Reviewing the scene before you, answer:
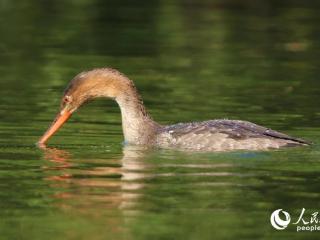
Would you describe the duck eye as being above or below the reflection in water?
above

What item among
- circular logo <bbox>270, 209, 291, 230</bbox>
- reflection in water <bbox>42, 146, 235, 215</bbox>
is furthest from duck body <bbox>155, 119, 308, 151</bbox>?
circular logo <bbox>270, 209, 291, 230</bbox>

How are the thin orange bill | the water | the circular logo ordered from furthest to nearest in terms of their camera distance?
the thin orange bill, the water, the circular logo

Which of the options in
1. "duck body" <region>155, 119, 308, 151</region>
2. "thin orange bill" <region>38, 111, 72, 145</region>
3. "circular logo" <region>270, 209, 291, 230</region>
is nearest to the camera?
"circular logo" <region>270, 209, 291, 230</region>

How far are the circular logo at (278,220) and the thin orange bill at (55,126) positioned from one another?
4268 millimetres

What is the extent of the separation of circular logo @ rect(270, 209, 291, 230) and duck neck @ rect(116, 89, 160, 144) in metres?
3.82

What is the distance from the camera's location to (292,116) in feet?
55.4

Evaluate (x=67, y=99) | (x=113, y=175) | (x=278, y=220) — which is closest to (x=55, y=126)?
(x=67, y=99)

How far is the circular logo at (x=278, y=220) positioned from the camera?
432 inches

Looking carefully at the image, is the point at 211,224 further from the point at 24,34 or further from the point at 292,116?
the point at 24,34

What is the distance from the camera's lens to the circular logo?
10961mm

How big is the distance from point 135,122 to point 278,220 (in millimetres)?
4225

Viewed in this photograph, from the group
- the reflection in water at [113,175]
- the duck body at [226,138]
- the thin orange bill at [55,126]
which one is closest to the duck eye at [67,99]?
the thin orange bill at [55,126]

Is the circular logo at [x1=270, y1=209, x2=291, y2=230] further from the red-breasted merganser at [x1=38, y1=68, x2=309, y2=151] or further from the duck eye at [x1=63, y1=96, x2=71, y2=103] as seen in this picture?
the duck eye at [x1=63, y1=96, x2=71, y2=103]

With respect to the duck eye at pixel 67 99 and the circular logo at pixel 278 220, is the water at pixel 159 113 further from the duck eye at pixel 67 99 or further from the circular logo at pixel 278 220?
the duck eye at pixel 67 99
